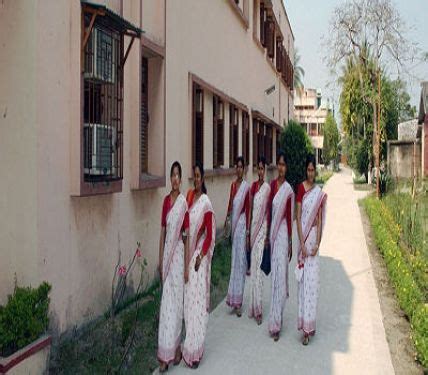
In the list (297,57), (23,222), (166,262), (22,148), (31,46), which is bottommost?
(166,262)

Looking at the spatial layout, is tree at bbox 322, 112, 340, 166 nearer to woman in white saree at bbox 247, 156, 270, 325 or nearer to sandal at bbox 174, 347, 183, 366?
woman in white saree at bbox 247, 156, 270, 325

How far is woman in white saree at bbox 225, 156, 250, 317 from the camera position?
6797 millimetres

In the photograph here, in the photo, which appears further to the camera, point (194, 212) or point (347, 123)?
point (347, 123)

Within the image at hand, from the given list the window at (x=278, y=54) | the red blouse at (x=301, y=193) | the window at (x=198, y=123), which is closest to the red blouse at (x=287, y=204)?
the red blouse at (x=301, y=193)

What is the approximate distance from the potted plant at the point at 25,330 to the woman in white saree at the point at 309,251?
2.71 metres

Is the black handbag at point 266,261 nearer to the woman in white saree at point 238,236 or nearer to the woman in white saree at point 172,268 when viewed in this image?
the woman in white saree at point 238,236

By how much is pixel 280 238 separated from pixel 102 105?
95.5 inches

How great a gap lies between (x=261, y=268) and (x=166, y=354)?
6.04ft

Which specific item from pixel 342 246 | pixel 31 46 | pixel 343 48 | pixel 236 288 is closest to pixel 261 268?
pixel 236 288

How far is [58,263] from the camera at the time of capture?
4727 millimetres

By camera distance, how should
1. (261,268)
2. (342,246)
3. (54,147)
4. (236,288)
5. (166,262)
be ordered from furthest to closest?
(342,246) → (236,288) → (261,268) → (166,262) → (54,147)

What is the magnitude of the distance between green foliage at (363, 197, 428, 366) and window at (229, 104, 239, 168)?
3.89 metres

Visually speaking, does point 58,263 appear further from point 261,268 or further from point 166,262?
point 261,268

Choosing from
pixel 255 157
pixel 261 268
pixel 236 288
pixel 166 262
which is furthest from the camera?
pixel 255 157
